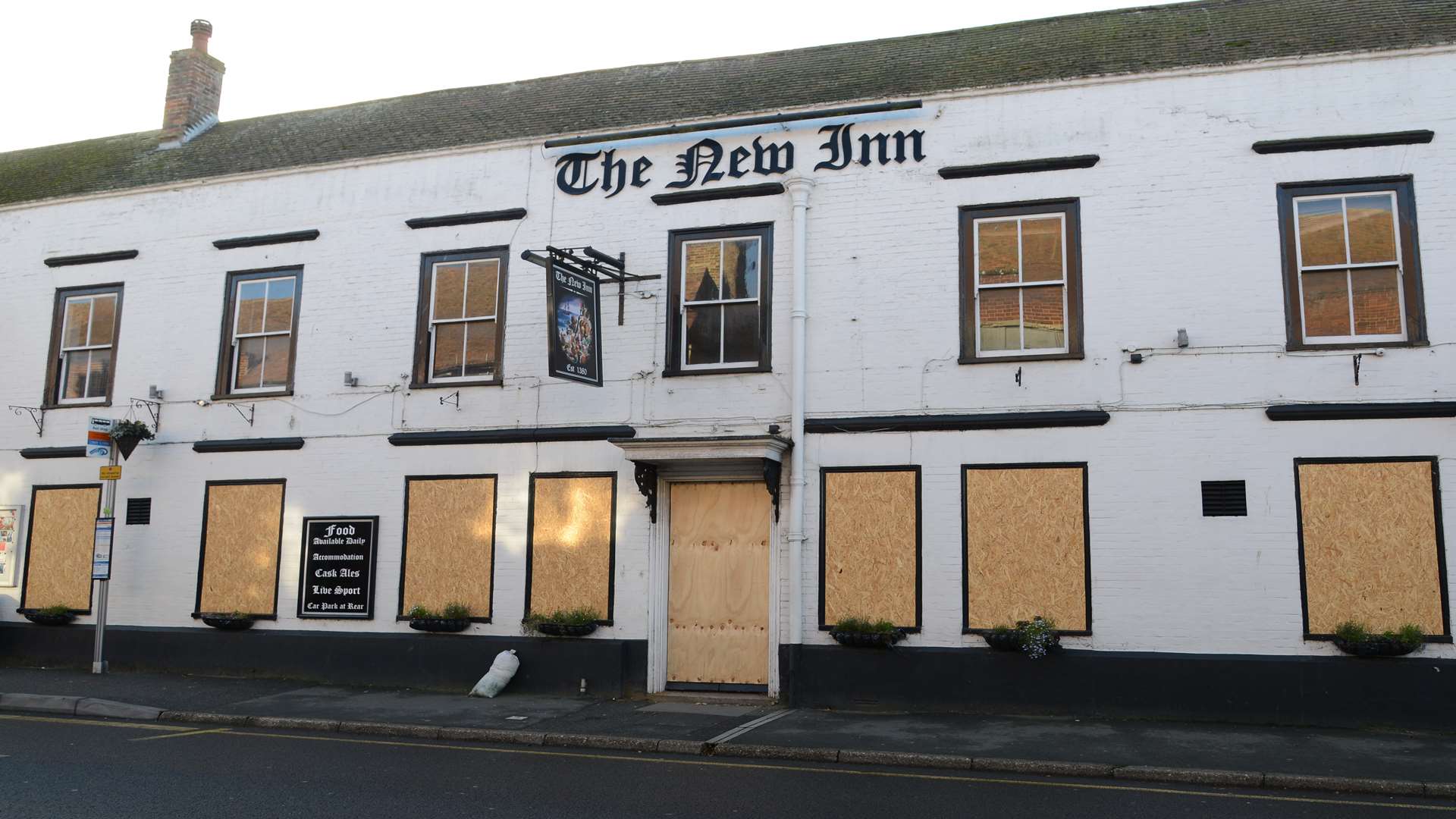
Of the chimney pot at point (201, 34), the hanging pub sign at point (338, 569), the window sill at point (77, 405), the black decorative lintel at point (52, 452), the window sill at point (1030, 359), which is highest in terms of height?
the chimney pot at point (201, 34)

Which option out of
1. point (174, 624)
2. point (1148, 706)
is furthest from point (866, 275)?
point (174, 624)

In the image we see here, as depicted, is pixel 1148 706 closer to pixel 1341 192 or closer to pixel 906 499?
pixel 906 499

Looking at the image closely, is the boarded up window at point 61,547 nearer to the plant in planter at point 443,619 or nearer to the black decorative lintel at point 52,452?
the black decorative lintel at point 52,452

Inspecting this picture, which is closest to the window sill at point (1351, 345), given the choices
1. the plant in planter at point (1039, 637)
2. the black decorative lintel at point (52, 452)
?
the plant in planter at point (1039, 637)

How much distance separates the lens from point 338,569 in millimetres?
14180

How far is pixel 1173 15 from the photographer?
→ 14.7m

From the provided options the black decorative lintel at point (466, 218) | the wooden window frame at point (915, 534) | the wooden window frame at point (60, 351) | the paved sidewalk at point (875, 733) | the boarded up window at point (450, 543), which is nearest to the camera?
the paved sidewalk at point (875, 733)

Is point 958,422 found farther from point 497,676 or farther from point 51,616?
point 51,616

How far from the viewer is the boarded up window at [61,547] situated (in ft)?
50.6

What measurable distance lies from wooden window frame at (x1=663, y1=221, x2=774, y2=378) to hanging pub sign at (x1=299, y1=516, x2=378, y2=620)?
173 inches

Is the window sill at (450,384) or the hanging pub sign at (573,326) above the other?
the hanging pub sign at (573,326)

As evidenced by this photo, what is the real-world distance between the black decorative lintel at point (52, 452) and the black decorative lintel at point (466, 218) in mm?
5722

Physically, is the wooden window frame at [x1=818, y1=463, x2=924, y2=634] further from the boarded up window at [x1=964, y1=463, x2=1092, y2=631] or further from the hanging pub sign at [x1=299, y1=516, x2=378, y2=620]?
the hanging pub sign at [x1=299, y1=516, x2=378, y2=620]

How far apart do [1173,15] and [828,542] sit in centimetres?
836
